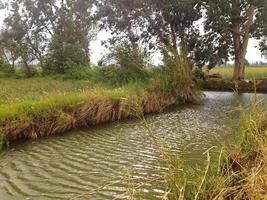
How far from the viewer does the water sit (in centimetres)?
505

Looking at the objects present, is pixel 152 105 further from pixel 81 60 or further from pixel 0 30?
pixel 0 30

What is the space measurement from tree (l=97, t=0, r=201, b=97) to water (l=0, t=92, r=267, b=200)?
12.1 m

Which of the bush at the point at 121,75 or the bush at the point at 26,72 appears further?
the bush at the point at 26,72

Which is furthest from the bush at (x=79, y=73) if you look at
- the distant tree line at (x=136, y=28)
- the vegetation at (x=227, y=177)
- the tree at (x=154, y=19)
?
the vegetation at (x=227, y=177)

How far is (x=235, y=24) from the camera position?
23.0m

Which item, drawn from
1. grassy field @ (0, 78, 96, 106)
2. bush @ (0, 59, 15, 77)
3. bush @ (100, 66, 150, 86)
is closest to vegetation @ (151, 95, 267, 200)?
grassy field @ (0, 78, 96, 106)

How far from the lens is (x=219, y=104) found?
49.6 ft

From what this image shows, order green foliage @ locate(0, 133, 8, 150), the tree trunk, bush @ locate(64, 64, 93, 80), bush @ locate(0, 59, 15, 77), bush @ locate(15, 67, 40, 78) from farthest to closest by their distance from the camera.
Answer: the tree trunk, bush @ locate(15, 67, 40, 78), bush @ locate(0, 59, 15, 77), bush @ locate(64, 64, 93, 80), green foliage @ locate(0, 133, 8, 150)

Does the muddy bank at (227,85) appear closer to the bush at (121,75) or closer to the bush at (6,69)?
the bush at (121,75)

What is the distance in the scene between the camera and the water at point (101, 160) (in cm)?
505

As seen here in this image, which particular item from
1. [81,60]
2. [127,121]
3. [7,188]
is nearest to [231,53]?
[81,60]

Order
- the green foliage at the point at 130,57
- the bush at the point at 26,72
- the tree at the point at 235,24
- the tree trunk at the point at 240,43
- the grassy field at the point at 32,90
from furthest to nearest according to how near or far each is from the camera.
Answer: the tree trunk at the point at 240,43, the bush at the point at 26,72, the tree at the point at 235,24, the green foliage at the point at 130,57, the grassy field at the point at 32,90

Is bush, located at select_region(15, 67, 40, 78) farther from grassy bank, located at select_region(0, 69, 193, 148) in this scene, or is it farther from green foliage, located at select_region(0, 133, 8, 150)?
green foliage, located at select_region(0, 133, 8, 150)

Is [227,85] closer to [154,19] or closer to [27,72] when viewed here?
[154,19]
